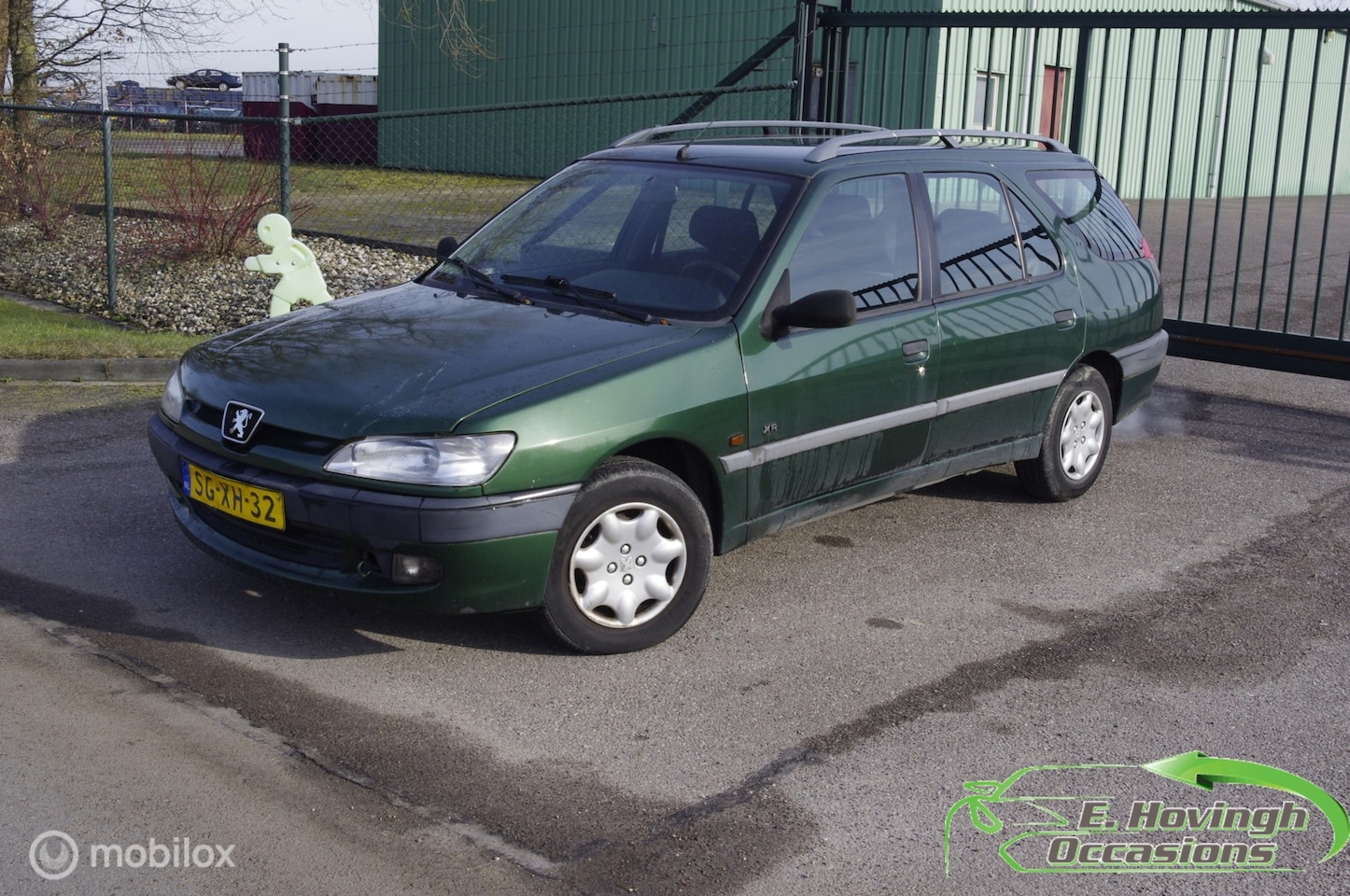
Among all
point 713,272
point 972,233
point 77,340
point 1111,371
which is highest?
point 972,233

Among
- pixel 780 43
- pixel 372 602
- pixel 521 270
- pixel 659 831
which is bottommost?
pixel 659 831

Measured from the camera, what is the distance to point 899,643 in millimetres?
4926

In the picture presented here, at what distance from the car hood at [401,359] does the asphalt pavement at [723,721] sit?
69cm

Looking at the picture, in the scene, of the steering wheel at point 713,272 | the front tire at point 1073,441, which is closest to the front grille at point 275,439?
the steering wheel at point 713,272

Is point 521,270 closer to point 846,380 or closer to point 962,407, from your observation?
point 846,380

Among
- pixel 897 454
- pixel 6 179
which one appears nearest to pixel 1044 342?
pixel 897 454

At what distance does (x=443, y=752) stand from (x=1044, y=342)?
3.58 meters

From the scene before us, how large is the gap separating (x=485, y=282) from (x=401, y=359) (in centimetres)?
98

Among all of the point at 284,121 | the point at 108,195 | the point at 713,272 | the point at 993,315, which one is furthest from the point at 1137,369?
the point at 108,195

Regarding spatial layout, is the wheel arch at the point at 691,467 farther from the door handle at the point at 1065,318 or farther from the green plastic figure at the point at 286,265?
the green plastic figure at the point at 286,265

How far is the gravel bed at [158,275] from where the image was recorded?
1105 centimetres

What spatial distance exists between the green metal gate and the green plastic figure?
396 cm

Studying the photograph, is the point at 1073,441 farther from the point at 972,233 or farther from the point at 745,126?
the point at 745,126

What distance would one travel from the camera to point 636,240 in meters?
5.57
